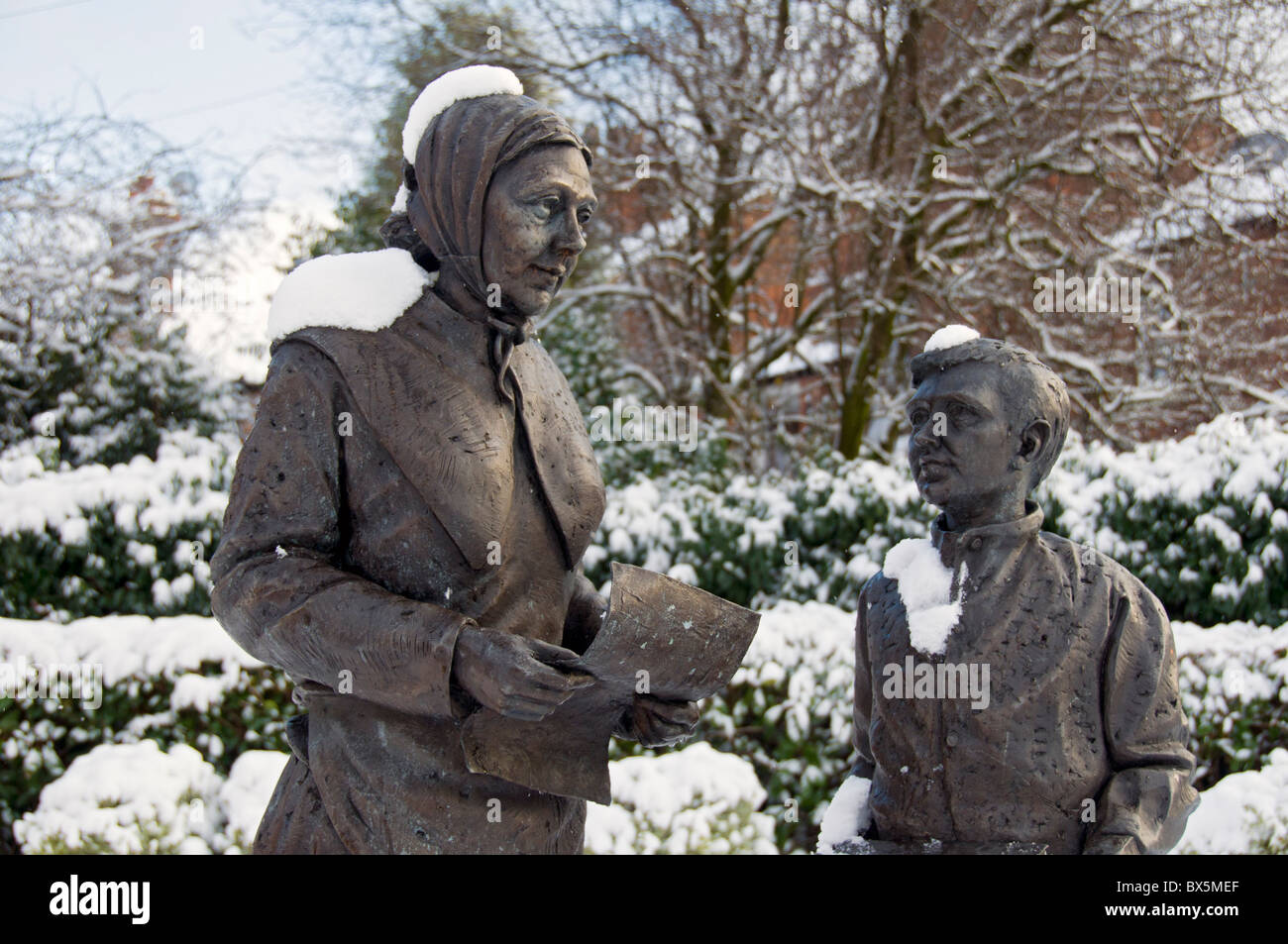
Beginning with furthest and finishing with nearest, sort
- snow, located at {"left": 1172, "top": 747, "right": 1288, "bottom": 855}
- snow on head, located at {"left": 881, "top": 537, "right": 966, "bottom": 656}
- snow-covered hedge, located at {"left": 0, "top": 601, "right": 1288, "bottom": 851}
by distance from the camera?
snow-covered hedge, located at {"left": 0, "top": 601, "right": 1288, "bottom": 851} → snow, located at {"left": 1172, "top": 747, "right": 1288, "bottom": 855} → snow on head, located at {"left": 881, "top": 537, "right": 966, "bottom": 656}

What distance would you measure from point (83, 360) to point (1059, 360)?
7.46 metres

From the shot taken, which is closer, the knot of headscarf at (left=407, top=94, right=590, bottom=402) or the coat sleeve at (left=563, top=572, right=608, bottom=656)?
the knot of headscarf at (left=407, top=94, right=590, bottom=402)

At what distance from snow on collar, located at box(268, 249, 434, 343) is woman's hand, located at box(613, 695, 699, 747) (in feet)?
2.38

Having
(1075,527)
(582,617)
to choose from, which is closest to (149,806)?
(582,617)

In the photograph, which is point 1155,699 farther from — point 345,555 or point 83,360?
point 83,360

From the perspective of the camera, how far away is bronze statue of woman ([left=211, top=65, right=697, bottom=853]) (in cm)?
178

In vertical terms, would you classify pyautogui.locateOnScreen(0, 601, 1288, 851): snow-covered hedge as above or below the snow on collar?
below

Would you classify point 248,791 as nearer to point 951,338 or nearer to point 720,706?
point 720,706

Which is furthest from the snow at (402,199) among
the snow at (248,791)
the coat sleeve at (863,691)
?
the snow at (248,791)

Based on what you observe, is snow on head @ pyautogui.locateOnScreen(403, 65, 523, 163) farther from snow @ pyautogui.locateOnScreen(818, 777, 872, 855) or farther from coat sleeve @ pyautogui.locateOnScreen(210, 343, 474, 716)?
snow @ pyautogui.locateOnScreen(818, 777, 872, 855)

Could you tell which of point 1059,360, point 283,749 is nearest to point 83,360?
point 283,749

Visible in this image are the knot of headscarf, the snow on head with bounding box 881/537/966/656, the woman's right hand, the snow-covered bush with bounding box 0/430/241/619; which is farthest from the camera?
the snow-covered bush with bounding box 0/430/241/619

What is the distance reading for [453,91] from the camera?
1.98 meters

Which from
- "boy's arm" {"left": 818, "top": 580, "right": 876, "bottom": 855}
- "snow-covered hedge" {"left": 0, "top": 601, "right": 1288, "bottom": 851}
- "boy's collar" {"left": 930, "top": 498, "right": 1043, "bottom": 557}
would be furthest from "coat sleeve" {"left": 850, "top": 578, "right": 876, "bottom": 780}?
"snow-covered hedge" {"left": 0, "top": 601, "right": 1288, "bottom": 851}
